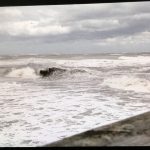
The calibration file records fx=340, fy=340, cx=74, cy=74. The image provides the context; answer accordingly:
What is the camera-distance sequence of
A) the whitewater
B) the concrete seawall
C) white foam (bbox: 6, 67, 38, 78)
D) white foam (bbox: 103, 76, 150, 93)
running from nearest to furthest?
1. the concrete seawall
2. the whitewater
3. white foam (bbox: 103, 76, 150, 93)
4. white foam (bbox: 6, 67, 38, 78)

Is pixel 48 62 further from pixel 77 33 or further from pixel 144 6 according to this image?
pixel 144 6

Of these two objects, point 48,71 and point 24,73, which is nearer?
point 48,71

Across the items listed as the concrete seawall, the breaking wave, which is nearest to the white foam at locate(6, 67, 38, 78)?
the breaking wave

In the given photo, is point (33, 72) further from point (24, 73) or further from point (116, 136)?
point (116, 136)

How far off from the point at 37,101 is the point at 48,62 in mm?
371

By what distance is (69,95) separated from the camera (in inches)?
119

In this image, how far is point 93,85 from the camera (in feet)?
9.91

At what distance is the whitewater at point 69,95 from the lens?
2832mm

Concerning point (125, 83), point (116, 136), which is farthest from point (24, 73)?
point (116, 136)

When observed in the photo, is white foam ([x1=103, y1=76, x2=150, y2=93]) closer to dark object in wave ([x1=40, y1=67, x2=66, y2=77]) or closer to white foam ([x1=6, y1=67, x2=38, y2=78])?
dark object in wave ([x1=40, y1=67, x2=66, y2=77])

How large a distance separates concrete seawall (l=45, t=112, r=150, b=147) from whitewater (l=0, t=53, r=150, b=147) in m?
0.11

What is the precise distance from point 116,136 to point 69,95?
63cm

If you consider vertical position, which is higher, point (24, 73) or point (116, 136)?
point (24, 73)

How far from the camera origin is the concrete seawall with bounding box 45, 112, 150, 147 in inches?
102
